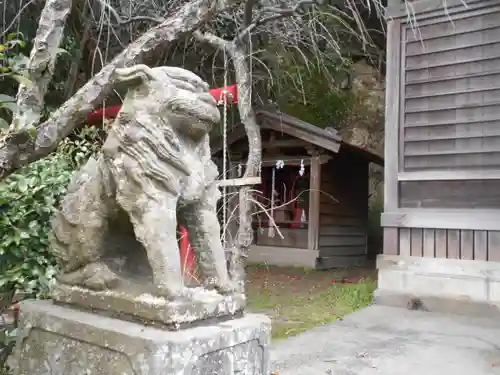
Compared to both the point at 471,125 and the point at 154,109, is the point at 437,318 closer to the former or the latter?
the point at 471,125

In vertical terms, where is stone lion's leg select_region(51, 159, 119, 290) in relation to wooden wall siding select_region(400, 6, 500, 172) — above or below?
below

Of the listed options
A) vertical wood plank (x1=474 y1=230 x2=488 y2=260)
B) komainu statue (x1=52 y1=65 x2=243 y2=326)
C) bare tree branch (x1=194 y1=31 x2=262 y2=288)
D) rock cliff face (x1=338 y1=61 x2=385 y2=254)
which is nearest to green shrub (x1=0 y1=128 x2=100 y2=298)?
komainu statue (x1=52 y1=65 x2=243 y2=326)

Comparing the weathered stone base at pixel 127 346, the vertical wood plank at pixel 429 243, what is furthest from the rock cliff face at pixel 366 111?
the weathered stone base at pixel 127 346

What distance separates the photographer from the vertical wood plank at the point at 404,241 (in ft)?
20.3

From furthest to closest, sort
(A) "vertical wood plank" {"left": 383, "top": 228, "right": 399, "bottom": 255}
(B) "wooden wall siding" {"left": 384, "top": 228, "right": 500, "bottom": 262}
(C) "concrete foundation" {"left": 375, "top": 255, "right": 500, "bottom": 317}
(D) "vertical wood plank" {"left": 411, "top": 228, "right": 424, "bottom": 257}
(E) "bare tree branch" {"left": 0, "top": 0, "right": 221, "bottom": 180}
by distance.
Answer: (A) "vertical wood plank" {"left": 383, "top": 228, "right": 399, "bottom": 255}, (D) "vertical wood plank" {"left": 411, "top": 228, "right": 424, "bottom": 257}, (B) "wooden wall siding" {"left": 384, "top": 228, "right": 500, "bottom": 262}, (C) "concrete foundation" {"left": 375, "top": 255, "right": 500, "bottom": 317}, (E) "bare tree branch" {"left": 0, "top": 0, "right": 221, "bottom": 180}

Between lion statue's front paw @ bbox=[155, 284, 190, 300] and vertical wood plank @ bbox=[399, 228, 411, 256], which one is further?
vertical wood plank @ bbox=[399, 228, 411, 256]

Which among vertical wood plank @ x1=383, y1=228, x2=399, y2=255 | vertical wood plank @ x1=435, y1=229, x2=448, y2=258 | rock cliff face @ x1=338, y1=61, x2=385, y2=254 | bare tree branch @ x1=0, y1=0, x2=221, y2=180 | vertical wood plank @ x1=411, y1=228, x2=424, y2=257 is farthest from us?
rock cliff face @ x1=338, y1=61, x2=385, y2=254

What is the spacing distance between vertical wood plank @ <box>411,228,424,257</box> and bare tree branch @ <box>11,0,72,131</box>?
4.63m

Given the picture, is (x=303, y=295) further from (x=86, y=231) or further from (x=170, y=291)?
(x=170, y=291)

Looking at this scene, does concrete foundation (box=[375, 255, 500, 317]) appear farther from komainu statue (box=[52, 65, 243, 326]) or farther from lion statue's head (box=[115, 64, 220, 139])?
lion statue's head (box=[115, 64, 220, 139])

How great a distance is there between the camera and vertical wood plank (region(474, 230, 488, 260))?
222 inches

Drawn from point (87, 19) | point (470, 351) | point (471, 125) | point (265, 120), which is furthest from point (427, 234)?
point (87, 19)

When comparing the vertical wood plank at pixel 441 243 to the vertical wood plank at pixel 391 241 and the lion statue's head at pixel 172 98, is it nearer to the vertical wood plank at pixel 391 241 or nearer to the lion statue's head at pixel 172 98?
the vertical wood plank at pixel 391 241

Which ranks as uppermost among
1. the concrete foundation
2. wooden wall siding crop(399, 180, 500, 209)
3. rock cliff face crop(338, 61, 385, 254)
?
rock cliff face crop(338, 61, 385, 254)
